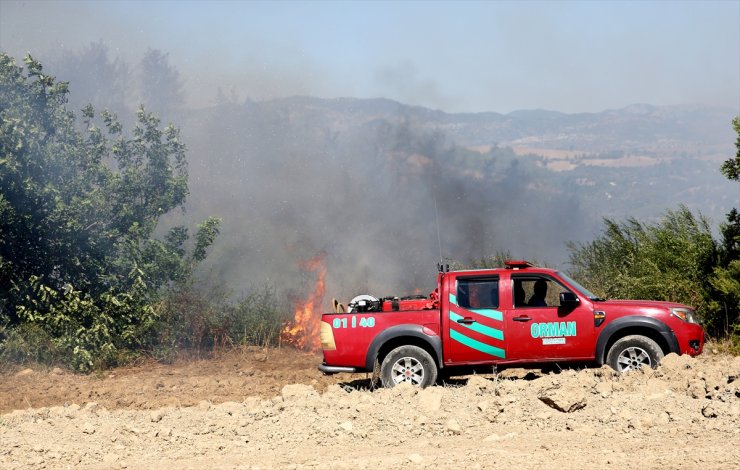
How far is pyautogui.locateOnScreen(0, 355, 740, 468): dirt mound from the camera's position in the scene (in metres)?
8.69

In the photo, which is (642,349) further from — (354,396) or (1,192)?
(1,192)

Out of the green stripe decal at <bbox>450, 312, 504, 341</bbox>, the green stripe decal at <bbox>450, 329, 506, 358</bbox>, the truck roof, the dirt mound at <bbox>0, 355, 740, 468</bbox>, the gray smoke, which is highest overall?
the gray smoke

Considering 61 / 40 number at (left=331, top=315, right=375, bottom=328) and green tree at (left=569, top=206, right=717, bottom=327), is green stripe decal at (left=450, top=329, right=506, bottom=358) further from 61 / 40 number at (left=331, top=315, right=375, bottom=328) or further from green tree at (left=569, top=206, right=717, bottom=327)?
green tree at (left=569, top=206, right=717, bottom=327)

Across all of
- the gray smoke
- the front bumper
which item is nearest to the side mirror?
the front bumper

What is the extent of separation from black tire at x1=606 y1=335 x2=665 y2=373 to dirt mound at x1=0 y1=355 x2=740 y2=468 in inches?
27.6

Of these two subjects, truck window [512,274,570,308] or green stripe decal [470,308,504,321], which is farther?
truck window [512,274,570,308]

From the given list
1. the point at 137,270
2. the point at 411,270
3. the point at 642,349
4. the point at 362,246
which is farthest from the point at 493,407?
the point at 362,246

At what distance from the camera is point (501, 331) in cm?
1233

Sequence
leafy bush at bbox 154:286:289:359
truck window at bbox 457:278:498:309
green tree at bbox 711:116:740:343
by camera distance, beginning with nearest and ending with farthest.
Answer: truck window at bbox 457:278:498:309 → green tree at bbox 711:116:740:343 → leafy bush at bbox 154:286:289:359

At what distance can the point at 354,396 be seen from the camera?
11039 mm

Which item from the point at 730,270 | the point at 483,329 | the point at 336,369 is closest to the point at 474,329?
the point at 483,329

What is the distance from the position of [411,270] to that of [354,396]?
27.3 m

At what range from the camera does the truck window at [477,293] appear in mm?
12445

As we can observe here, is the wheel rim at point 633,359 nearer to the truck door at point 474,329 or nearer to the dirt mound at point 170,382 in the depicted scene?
the truck door at point 474,329
